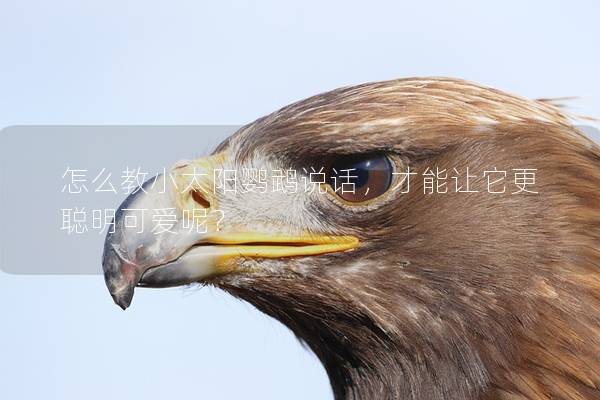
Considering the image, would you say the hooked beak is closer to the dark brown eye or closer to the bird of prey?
the bird of prey

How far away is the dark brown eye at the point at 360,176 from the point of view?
4.85 meters

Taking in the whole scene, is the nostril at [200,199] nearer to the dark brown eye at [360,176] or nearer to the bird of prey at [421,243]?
the bird of prey at [421,243]

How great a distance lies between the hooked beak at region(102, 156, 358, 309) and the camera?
4801mm

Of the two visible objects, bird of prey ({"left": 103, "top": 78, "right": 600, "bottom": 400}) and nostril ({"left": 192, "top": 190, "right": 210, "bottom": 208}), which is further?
nostril ({"left": 192, "top": 190, "right": 210, "bottom": 208})

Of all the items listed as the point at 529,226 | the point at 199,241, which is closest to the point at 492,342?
the point at 529,226

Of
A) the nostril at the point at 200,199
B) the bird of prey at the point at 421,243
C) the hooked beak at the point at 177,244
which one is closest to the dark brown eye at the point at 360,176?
the bird of prey at the point at 421,243

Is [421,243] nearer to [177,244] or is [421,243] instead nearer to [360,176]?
[360,176]

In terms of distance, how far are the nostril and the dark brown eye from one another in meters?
0.56

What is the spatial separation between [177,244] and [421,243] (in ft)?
3.47

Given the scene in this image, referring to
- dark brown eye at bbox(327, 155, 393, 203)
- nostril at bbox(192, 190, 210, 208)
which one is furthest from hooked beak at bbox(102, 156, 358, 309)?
dark brown eye at bbox(327, 155, 393, 203)

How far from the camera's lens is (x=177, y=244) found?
15.7ft

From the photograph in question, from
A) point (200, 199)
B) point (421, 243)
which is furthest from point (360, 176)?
point (200, 199)

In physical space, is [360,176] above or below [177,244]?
above

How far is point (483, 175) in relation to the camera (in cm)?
494
